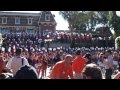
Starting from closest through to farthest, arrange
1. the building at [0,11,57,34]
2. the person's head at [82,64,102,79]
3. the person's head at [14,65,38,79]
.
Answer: the person's head at [14,65,38,79] → the person's head at [82,64,102,79] → the building at [0,11,57,34]

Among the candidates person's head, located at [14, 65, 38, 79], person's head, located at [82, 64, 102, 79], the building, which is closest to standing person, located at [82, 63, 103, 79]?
person's head, located at [82, 64, 102, 79]

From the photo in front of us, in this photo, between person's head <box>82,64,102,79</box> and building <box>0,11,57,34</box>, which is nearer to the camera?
person's head <box>82,64,102,79</box>

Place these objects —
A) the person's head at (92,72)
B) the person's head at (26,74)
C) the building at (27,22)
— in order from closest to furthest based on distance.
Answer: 1. the person's head at (26,74)
2. the person's head at (92,72)
3. the building at (27,22)

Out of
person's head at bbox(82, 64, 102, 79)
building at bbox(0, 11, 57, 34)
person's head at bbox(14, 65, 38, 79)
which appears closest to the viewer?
person's head at bbox(14, 65, 38, 79)

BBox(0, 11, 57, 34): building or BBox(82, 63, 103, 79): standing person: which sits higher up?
BBox(0, 11, 57, 34): building

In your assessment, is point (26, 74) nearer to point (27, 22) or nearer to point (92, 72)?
point (92, 72)

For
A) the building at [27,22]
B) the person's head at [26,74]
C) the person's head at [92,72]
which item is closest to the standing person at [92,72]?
the person's head at [92,72]

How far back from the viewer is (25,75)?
2.64 metres

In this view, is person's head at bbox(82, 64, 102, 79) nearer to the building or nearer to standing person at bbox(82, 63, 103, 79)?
standing person at bbox(82, 63, 103, 79)

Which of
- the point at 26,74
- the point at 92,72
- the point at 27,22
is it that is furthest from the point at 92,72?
the point at 27,22

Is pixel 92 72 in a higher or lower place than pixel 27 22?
lower

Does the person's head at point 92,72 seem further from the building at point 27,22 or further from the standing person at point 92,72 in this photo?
the building at point 27,22
